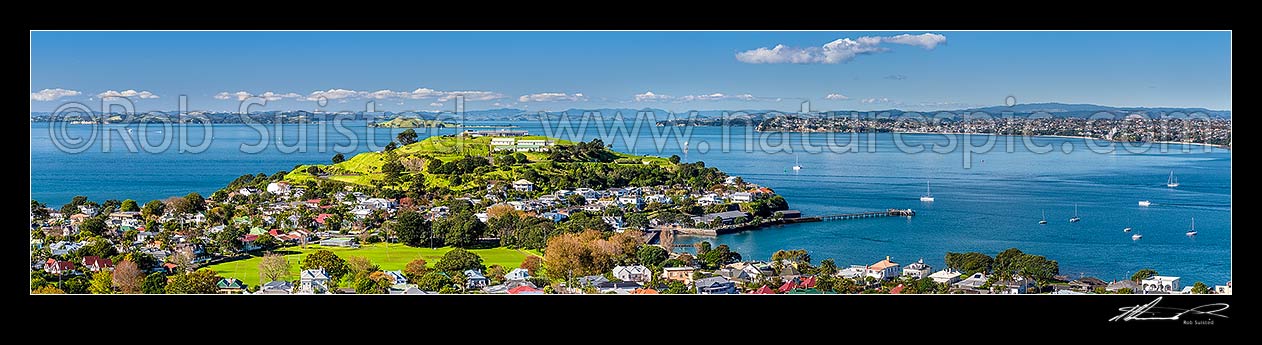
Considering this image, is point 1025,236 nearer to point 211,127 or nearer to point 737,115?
point 737,115

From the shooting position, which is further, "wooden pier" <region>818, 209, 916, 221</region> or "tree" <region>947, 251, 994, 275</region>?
"wooden pier" <region>818, 209, 916, 221</region>

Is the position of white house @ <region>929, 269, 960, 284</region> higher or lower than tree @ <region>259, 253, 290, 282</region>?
Answer: lower

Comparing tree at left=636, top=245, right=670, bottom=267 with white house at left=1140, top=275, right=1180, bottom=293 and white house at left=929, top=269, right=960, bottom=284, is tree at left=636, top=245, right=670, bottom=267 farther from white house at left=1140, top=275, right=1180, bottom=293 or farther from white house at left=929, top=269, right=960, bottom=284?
white house at left=1140, top=275, right=1180, bottom=293

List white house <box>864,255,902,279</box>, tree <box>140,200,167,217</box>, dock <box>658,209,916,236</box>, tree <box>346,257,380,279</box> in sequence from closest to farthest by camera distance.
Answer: tree <box>346,257,380,279</box> → white house <box>864,255,902,279</box> → tree <box>140,200,167,217</box> → dock <box>658,209,916,236</box>

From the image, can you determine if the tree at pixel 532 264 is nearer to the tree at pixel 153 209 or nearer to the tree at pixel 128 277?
the tree at pixel 128 277

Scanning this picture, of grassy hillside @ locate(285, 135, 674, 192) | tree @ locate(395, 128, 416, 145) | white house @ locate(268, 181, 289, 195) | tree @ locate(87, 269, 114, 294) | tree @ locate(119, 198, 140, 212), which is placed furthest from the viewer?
tree @ locate(395, 128, 416, 145)
